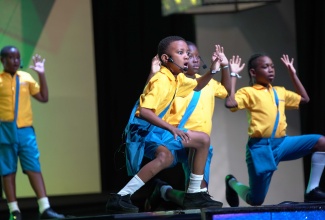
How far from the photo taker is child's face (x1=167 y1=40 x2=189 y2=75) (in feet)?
18.9

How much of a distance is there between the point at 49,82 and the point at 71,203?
3.69 ft

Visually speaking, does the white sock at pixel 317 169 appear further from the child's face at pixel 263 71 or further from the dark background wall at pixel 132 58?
→ the dark background wall at pixel 132 58

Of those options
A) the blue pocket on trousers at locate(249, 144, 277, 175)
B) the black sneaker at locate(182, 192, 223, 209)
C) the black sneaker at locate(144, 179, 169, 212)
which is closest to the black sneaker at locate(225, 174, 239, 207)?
the black sneaker at locate(144, 179, 169, 212)

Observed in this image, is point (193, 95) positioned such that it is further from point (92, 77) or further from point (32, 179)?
point (92, 77)

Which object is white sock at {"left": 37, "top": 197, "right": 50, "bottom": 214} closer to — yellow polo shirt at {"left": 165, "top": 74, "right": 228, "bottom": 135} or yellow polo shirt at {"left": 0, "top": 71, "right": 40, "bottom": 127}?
yellow polo shirt at {"left": 0, "top": 71, "right": 40, "bottom": 127}

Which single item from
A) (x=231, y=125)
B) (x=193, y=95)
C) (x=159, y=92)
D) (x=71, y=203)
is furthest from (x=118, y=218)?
(x=231, y=125)

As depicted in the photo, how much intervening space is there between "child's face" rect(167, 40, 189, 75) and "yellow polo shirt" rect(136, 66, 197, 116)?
43 mm

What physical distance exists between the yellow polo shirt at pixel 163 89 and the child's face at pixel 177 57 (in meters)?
0.04

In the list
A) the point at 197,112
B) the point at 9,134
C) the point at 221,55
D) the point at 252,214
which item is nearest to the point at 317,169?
the point at 197,112

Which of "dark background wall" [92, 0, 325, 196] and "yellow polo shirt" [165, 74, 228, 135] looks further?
"dark background wall" [92, 0, 325, 196]

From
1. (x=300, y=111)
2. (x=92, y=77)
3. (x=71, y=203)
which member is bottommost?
(x=71, y=203)

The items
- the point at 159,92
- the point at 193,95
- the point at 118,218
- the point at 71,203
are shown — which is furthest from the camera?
the point at 71,203

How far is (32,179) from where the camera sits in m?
6.48

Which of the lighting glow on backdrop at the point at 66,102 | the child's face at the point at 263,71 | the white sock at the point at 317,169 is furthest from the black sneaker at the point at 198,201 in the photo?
the lighting glow on backdrop at the point at 66,102
